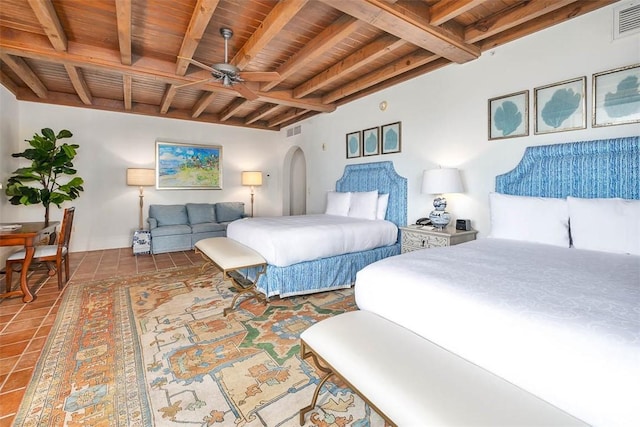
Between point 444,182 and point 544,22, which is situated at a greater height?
point 544,22

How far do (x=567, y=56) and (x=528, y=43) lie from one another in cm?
39

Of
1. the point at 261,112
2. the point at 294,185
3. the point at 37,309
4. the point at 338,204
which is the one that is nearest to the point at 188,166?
the point at 261,112

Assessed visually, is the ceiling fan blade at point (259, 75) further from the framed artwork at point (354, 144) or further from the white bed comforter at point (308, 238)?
the framed artwork at point (354, 144)

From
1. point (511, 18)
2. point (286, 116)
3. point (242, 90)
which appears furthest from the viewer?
point (286, 116)

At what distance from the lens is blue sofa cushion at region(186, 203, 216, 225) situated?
587 centimetres

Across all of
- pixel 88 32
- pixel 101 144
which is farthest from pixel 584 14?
pixel 101 144

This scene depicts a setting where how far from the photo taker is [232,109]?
5.58 m

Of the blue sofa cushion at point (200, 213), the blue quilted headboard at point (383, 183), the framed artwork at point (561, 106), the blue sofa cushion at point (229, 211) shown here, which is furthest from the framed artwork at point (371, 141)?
the blue sofa cushion at point (200, 213)

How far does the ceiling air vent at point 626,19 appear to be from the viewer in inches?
85.8

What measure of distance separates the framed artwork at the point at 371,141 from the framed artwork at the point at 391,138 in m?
0.10

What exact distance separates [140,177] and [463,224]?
5472mm

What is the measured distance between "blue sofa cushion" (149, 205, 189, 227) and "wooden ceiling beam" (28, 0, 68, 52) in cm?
310

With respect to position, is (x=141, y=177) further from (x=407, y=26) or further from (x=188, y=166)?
(x=407, y=26)

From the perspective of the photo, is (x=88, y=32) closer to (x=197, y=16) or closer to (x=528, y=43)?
(x=197, y=16)
